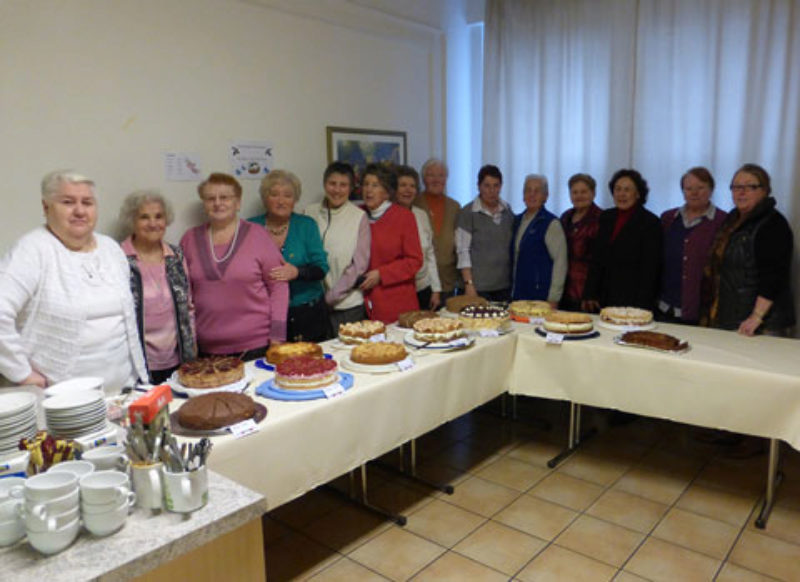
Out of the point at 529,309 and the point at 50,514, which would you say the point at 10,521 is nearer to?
the point at 50,514

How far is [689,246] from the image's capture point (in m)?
3.25

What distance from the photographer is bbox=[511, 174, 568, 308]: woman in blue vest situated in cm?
359

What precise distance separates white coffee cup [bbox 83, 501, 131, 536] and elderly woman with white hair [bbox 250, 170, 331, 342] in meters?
1.86

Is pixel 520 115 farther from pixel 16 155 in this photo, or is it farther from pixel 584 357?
pixel 16 155

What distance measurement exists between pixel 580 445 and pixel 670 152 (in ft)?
6.60

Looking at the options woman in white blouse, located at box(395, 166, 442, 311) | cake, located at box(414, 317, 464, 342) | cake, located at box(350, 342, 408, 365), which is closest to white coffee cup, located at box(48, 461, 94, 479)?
cake, located at box(350, 342, 408, 365)

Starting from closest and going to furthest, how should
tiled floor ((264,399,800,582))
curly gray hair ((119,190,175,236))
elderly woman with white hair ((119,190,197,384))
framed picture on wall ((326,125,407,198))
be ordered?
1. tiled floor ((264,399,800,582))
2. elderly woman with white hair ((119,190,197,384))
3. curly gray hair ((119,190,175,236))
4. framed picture on wall ((326,125,407,198))

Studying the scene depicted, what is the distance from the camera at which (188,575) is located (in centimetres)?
117

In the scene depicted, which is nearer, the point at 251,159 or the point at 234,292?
the point at 234,292

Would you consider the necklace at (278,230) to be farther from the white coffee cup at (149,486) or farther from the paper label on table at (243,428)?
the white coffee cup at (149,486)

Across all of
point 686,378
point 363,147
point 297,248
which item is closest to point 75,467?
point 297,248

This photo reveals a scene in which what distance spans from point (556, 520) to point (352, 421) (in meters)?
1.15

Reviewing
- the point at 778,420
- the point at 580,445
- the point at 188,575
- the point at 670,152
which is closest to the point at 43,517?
the point at 188,575

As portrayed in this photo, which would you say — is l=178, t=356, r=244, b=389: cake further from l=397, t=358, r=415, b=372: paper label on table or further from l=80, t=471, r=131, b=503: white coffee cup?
l=80, t=471, r=131, b=503: white coffee cup
